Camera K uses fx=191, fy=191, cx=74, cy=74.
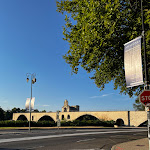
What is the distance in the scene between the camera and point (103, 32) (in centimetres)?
1190

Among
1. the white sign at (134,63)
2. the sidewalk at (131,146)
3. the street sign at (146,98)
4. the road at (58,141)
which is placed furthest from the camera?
the road at (58,141)

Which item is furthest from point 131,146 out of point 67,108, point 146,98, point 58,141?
point 67,108

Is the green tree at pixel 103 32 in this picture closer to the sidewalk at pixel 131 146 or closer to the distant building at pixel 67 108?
the sidewalk at pixel 131 146

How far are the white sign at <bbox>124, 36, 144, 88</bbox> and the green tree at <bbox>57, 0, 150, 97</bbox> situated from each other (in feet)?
6.11

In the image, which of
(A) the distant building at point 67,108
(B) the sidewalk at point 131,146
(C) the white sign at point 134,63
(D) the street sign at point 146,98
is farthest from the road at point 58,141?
→ (A) the distant building at point 67,108

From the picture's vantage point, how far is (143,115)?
61125mm

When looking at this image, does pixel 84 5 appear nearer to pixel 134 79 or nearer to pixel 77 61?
pixel 77 61

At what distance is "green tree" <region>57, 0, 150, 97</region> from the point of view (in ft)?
37.9

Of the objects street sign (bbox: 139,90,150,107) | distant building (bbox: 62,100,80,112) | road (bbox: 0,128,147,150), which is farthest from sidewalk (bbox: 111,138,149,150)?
distant building (bbox: 62,100,80,112)

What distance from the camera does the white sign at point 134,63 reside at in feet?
29.1

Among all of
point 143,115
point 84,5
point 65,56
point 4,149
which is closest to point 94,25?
point 84,5

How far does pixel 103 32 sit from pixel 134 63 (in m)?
3.59

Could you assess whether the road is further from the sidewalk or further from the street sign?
the street sign

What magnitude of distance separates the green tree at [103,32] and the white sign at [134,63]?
1861 mm
